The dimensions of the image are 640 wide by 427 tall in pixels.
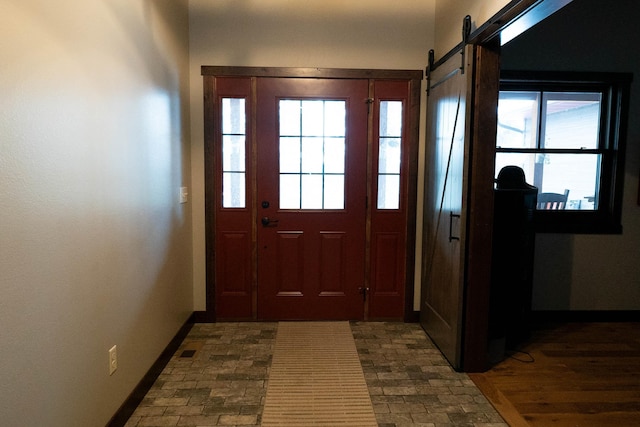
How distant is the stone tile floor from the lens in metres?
2.13

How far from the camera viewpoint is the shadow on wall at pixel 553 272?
351 cm

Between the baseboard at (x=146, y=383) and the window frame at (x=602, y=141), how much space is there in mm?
3172

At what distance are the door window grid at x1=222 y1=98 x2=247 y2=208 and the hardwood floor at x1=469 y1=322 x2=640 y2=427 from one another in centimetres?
239

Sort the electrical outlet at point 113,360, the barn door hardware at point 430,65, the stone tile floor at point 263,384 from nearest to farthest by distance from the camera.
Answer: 1. the electrical outlet at point 113,360
2. the stone tile floor at point 263,384
3. the barn door hardware at point 430,65

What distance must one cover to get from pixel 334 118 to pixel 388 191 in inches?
32.3

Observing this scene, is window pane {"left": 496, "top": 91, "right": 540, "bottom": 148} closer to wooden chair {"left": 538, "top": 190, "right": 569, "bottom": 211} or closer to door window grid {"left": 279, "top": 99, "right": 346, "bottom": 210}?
wooden chair {"left": 538, "top": 190, "right": 569, "bottom": 211}

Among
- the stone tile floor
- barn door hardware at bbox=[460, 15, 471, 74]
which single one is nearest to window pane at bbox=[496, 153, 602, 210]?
barn door hardware at bbox=[460, 15, 471, 74]

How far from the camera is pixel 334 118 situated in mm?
3430

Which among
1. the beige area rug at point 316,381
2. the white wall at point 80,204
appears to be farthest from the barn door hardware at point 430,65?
the beige area rug at point 316,381

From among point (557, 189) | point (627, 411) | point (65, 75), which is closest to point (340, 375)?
point (627, 411)

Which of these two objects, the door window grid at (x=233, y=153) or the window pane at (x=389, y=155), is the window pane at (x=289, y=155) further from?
the window pane at (x=389, y=155)

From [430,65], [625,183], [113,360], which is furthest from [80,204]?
[625,183]

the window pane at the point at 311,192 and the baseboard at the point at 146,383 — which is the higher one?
the window pane at the point at 311,192

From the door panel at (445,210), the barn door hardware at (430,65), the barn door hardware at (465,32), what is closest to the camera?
the barn door hardware at (465,32)
